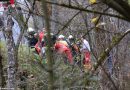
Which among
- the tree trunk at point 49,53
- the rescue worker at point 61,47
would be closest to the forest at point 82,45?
the rescue worker at point 61,47

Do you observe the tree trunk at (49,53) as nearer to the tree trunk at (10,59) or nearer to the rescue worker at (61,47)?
the rescue worker at (61,47)

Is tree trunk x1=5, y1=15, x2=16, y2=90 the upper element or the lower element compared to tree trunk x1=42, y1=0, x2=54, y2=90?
upper

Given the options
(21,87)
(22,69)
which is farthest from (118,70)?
(22,69)

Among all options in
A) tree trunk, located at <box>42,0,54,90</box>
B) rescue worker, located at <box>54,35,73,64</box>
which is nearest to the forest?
rescue worker, located at <box>54,35,73,64</box>

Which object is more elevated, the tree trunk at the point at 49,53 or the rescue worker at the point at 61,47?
the rescue worker at the point at 61,47

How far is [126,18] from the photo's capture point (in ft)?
5.64

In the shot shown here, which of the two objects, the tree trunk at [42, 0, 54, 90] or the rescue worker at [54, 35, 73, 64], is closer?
the tree trunk at [42, 0, 54, 90]

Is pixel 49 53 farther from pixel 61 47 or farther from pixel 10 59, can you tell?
pixel 10 59

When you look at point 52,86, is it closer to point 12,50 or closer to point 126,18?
point 126,18

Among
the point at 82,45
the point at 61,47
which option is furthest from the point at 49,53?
the point at 82,45

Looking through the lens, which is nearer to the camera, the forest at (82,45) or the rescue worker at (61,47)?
the rescue worker at (61,47)

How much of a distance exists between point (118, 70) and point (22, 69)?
94.4 inches

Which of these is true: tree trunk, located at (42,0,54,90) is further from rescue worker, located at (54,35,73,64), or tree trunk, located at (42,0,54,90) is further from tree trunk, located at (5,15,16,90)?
tree trunk, located at (5,15,16,90)

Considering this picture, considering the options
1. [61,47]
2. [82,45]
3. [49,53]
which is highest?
[82,45]
